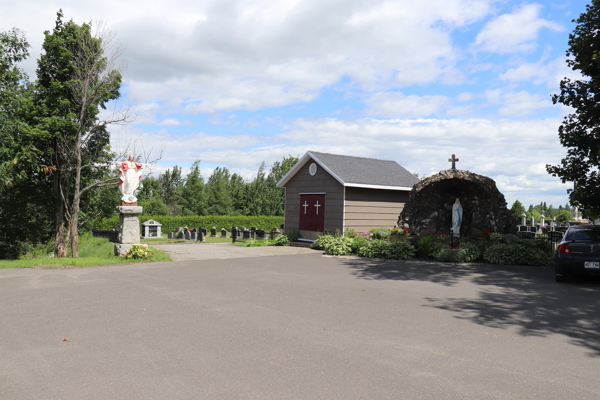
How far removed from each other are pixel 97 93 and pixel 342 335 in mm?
15626

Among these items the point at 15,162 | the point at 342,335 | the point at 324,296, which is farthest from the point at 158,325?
the point at 15,162

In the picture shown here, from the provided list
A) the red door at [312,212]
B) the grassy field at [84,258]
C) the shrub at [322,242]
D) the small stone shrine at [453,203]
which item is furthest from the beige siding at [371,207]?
the grassy field at [84,258]

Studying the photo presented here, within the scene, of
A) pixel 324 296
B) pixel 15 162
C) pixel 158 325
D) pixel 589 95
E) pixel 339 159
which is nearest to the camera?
pixel 158 325

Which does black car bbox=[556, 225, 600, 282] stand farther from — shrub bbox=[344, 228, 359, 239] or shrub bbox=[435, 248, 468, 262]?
shrub bbox=[344, 228, 359, 239]

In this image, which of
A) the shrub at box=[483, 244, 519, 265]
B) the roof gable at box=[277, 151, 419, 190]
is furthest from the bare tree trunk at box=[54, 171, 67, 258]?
the shrub at box=[483, 244, 519, 265]

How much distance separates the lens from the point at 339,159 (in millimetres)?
24328

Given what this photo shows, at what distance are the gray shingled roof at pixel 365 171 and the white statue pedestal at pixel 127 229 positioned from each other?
9.71 metres

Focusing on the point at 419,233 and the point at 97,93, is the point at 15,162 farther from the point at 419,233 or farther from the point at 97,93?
the point at 419,233

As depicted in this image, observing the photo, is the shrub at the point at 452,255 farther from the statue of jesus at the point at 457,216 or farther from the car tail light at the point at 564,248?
the car tail light at the point at 564,248

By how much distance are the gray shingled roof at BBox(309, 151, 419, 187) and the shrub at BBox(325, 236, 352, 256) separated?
12.1 feet

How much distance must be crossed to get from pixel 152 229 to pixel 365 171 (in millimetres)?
18674

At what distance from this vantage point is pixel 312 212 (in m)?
23.2

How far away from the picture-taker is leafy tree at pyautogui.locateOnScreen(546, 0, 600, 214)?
1369 centimetres

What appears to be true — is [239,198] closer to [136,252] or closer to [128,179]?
[128,179]
